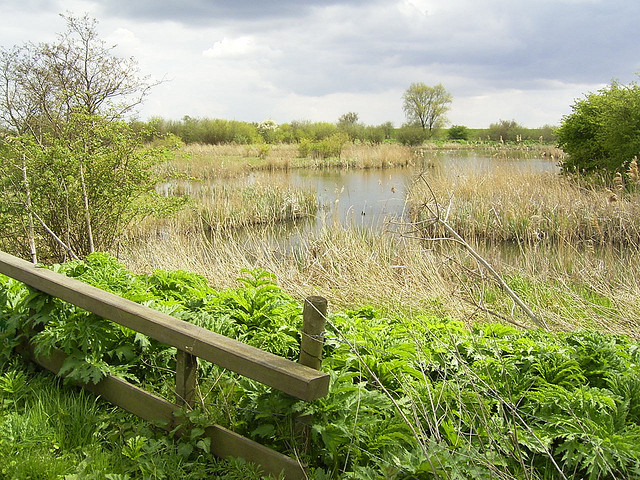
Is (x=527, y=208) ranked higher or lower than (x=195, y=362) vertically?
lower

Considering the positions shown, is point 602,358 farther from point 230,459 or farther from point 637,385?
point 230,459

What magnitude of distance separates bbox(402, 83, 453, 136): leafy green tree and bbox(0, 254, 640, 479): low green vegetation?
49.6 meters

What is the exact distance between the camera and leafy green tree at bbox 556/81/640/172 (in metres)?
11.7

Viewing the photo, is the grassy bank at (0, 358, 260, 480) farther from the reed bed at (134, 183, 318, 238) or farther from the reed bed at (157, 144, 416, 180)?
the reed bed at (157, 144, 416, 180)

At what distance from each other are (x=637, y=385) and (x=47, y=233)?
6.73 meters

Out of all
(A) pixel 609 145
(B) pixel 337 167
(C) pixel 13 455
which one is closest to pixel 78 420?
(C) pixel 13 455

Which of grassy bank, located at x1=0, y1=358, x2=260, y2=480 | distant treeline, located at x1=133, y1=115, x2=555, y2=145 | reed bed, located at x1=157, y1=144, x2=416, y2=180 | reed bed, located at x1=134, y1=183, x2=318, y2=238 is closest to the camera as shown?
grassy bank, located at x1=0, y1=358, x2=260, y2=480

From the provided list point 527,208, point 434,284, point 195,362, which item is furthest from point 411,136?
point 195,362

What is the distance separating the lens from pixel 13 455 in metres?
2.46

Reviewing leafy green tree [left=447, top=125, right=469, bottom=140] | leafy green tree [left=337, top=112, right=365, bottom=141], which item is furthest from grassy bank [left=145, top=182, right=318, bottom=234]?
leafy green tree [left=447, top=125, right=469, bottom=140]

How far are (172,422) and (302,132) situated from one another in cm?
3481

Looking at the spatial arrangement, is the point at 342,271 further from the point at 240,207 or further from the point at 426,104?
the point at 426,104

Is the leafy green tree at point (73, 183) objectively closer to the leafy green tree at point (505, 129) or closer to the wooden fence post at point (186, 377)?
the wooden fence post at point (186, 377)

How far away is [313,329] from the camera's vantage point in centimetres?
212
